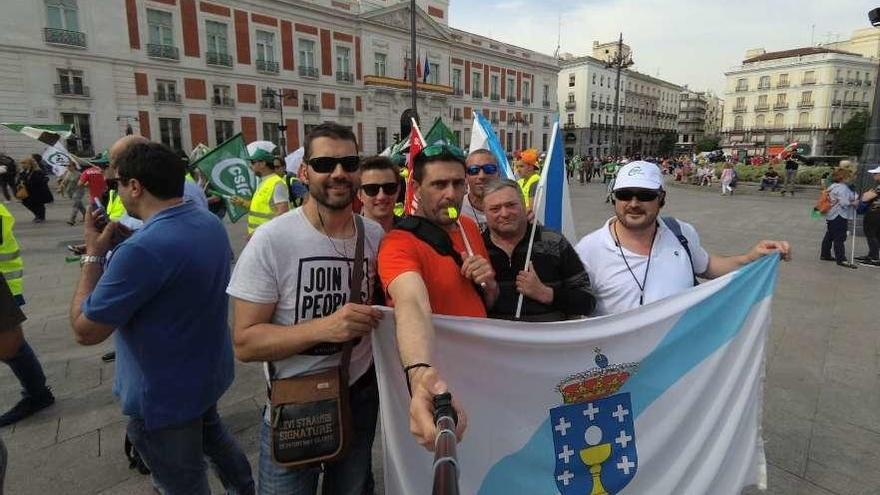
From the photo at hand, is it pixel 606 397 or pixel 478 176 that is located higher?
pixel 478 176

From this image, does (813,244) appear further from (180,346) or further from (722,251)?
(180,346)

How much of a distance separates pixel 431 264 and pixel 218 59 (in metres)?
35.2

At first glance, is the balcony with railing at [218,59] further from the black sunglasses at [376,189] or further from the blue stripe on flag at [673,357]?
the blue stripe on flag at [673,357]

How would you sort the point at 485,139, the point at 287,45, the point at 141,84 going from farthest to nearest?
the point at 287,45 < the point at 141,84 < the point at 485,139

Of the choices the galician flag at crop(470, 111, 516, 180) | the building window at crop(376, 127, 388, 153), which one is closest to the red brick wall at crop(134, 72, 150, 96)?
the building window at crop(376, 127, 388, 153)

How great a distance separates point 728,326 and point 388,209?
1834 mm

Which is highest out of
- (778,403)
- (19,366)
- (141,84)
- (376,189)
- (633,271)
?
(141,84)

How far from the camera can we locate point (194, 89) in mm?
30312

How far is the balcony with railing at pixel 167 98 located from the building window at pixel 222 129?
255 centimetres


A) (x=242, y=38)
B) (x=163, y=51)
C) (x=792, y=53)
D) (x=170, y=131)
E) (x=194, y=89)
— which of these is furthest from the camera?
(x=792, y=53)

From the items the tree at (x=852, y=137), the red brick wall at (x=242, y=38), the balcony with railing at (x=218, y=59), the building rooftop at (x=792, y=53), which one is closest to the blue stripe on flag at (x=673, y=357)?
the balcony with railing at (x=218, y=59)

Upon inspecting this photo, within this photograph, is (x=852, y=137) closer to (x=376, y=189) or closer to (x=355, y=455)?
(x=376, y=189)

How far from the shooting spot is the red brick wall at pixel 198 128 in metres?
30.1

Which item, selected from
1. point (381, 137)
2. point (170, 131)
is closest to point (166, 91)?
point (170, 131)
